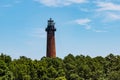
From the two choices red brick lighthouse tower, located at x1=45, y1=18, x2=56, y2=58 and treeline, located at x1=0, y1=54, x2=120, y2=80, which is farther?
red brick lighthouse tower, located at x1=45, y1=18, x2=56, y2=58

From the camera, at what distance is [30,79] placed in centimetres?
10975

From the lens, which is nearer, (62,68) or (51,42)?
(62,68)

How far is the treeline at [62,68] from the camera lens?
10750 centimetres

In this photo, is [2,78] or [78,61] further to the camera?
[78,61]

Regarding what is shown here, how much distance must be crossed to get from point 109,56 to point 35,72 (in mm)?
39790

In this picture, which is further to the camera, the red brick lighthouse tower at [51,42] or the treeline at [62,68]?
the red brick lighthouse tower at [51,42]

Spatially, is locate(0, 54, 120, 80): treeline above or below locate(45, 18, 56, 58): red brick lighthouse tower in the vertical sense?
below

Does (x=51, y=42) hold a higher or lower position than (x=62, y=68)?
higher

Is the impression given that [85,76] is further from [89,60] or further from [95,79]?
[89,60]

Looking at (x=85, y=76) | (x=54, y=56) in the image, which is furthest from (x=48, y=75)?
(x=54, y=56)

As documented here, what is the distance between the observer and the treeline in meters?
108

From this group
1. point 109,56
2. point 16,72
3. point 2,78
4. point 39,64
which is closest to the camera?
point 2,78

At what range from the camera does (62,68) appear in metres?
124

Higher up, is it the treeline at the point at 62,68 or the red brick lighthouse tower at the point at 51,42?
the red brick lighthouse tower at the point at 51,42
